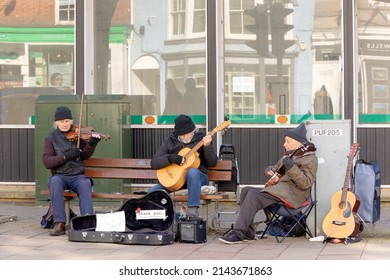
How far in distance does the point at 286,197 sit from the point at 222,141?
354 cm

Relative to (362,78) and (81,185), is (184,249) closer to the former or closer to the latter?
(81,185)

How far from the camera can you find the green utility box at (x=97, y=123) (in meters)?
13.1

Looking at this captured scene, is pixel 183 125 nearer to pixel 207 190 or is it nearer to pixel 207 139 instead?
pixel 207 139

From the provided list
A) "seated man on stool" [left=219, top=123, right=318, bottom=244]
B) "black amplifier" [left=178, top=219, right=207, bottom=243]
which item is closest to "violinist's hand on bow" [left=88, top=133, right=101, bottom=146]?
"black amplifier" [left=178, top=219, right=207, bottom=243]

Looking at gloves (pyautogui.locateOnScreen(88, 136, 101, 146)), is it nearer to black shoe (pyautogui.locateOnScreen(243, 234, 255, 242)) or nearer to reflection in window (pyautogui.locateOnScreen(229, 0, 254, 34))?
black shoe (pyautogui.locateOnScreen(243, 234, 255, 242))

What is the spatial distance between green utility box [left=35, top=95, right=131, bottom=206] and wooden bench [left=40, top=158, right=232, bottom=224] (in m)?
1.48

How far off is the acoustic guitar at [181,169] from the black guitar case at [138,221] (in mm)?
372

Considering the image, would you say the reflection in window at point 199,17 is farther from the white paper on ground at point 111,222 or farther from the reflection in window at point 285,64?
the white paper on ground at point 111,222

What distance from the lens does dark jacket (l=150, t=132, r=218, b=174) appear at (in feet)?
35.2

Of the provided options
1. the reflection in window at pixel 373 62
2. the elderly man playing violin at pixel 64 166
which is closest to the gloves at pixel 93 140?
the elderly man playing violin at pixel 64 166

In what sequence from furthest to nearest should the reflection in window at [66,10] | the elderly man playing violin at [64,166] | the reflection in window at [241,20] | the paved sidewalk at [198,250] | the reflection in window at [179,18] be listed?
the reflection in window at [66,10]
the reflection in window at [179,18]
the reflection in window at [241,20]
the elderly man playing violin at [64,166]
the paved sidewalk at [198,250]

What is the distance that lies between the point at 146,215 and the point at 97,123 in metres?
3.09

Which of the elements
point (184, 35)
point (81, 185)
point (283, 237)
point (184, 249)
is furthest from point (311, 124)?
point (184, 35)

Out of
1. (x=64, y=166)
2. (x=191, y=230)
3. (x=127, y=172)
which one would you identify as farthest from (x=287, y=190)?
(x=64, y=166)
